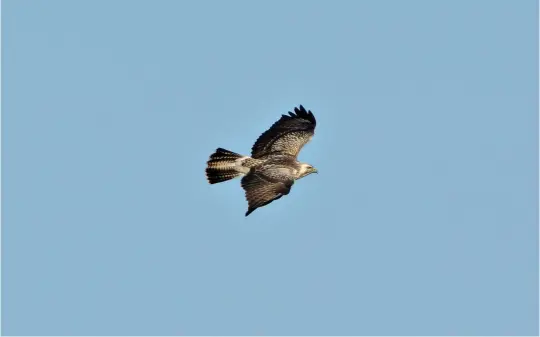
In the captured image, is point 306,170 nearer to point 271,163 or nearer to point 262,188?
point 271,163

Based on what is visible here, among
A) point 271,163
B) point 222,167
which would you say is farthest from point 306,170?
point 222,167

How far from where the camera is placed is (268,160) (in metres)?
26.9

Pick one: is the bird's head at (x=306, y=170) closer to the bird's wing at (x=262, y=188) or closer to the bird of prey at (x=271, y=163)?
the bird of prey at (x=271, y=163)

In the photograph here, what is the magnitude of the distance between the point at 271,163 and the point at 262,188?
147cm

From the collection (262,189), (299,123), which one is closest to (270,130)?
(299,123)

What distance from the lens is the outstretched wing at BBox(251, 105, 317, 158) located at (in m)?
27.3

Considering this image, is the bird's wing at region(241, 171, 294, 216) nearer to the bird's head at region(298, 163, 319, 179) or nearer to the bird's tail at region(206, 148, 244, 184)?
the bird's tail at region(206, 148, 244, 184)

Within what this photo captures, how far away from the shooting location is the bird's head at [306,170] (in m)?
27.0

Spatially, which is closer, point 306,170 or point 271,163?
point 271,163

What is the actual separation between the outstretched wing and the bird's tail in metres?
0.77

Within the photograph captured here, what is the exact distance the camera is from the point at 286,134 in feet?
89.8

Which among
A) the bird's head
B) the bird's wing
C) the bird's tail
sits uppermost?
the bird's head

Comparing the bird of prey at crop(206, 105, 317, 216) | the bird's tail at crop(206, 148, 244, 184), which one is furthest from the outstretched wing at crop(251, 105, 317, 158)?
the bird's tail at crop(206, 148, 244, 184)

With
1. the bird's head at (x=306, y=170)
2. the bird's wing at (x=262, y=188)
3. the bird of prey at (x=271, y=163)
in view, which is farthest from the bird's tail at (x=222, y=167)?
the bird's head at (x=306, y=170)
